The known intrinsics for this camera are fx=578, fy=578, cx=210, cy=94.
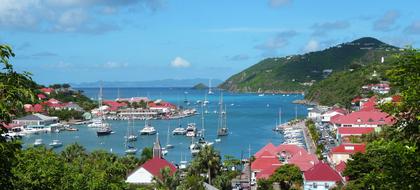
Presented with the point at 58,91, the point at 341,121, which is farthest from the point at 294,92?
the point at 341,121

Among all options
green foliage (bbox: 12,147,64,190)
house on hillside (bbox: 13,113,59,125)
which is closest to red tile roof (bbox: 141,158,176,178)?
green foliage (bbox: 12,147,64,190)

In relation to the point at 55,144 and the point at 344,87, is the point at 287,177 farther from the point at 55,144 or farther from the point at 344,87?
the point at 344,87

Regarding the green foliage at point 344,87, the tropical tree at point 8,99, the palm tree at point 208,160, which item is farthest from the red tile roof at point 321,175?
the green foliage at point 344,87

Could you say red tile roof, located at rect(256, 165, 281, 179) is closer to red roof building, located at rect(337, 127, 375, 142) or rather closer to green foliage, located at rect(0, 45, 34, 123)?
red roof building, located at rect(337, 127, 375, 142)

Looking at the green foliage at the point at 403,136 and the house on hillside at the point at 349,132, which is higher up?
the green foliage at the point at 403,136

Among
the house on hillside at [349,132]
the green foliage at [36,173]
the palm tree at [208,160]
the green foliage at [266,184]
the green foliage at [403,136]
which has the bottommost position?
the green foliage at [266,184]

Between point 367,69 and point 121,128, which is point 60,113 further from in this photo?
point 367,69

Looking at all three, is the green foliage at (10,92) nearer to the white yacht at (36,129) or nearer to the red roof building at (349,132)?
the red roof building at (349,132)

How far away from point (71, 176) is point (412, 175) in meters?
7.95

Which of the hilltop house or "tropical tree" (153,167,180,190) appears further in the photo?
the hilltop house

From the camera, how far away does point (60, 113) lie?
85.1 meters

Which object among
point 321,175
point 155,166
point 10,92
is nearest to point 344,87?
point 321,175

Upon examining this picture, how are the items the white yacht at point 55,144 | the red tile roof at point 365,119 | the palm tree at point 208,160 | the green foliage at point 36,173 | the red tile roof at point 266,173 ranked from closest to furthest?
the green foliage at point 36,173 → the palm tree at point 208,160 → the red tile roof at point 266,173 → the red tile roof at point 365,119 → the white yacht at point 55,144

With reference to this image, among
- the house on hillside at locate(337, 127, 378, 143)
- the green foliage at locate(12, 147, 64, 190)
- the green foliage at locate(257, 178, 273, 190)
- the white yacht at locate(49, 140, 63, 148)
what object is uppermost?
the green foliage at locate(12, 147, 64, 190)
